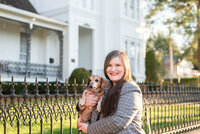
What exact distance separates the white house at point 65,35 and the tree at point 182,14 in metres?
1.84

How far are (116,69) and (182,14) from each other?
13.6 metres

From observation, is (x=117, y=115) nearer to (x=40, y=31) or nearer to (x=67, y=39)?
(x=67, y=39)

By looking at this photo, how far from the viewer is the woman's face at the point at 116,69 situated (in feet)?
8.01

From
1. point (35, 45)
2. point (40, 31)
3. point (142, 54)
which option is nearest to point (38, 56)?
point (35, 45)

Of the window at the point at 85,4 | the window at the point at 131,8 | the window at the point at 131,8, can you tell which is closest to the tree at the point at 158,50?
the window at the point at 131,8

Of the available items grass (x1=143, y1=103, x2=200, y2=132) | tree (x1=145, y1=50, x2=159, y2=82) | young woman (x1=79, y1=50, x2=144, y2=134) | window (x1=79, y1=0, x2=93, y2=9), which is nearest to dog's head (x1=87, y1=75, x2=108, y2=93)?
→ young woman (x1=79, y1=50, x2=144, y2=134)

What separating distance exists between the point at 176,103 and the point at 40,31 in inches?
446

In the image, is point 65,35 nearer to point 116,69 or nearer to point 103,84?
point 103,84

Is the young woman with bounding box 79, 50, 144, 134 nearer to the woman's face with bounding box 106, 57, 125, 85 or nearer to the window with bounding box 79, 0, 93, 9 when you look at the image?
the woman's face with bounding box 106, 57, 125, 85

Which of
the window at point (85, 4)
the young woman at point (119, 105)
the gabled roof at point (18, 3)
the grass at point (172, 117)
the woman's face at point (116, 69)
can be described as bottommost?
the grass at point (172, 117)

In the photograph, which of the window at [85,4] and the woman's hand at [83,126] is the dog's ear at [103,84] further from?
the window at [85,4]

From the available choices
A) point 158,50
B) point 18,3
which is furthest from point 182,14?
point 158,50

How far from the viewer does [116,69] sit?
244 centimetres

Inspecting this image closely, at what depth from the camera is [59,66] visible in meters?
14.5
